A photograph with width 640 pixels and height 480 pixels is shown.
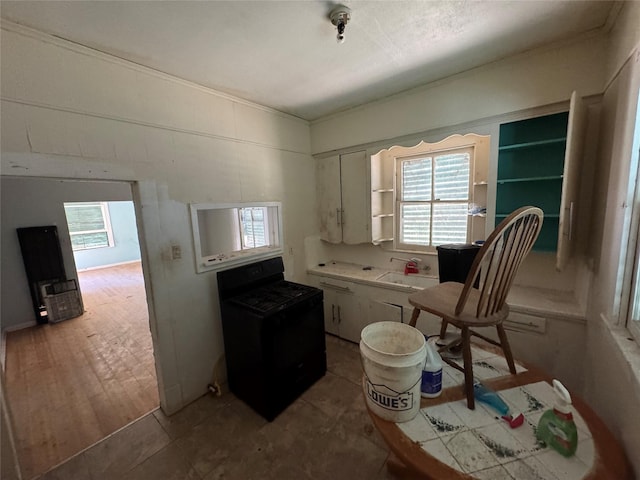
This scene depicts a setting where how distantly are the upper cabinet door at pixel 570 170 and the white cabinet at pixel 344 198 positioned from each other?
1.59m

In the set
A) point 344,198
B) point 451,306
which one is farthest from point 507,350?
point 344,198

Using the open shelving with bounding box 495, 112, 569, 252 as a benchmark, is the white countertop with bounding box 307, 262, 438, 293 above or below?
below

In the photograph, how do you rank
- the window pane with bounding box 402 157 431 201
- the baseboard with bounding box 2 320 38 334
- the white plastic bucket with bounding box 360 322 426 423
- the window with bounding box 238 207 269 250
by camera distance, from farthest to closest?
the baseboard with bounding box 2 320 38 334 → the window with bounding box 238 207 269 250 → the window pane with bounding box 402 157 431 201 → the white plastic bucket with bounding box 360 322 426 423

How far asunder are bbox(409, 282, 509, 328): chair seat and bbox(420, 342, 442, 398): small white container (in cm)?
18

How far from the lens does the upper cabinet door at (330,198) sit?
2.99 m

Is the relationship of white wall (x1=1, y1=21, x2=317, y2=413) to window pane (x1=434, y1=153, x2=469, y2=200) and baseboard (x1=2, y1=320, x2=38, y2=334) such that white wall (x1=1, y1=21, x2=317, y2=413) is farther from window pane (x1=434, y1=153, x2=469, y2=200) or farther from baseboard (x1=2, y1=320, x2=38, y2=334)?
baseboard (x1=2, y1=320, x2=38, y2=334)

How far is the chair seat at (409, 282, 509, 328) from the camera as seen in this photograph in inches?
41.4

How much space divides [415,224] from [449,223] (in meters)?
0.35

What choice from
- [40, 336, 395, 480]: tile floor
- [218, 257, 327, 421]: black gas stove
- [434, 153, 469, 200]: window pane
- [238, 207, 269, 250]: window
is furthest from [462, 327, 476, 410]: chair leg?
[238, 207, 269, 250]: window

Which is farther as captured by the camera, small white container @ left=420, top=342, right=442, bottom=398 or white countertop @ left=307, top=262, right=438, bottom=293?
white countertop @ left=307, top=262, right=438, bottom=293

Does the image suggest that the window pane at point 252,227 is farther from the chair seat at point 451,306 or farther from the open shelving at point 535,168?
the open shelving at point 535,168

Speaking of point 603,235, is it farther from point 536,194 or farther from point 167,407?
point 167,407

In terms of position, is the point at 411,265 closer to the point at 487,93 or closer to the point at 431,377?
the point at 487,93

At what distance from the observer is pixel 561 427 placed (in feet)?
2.72
